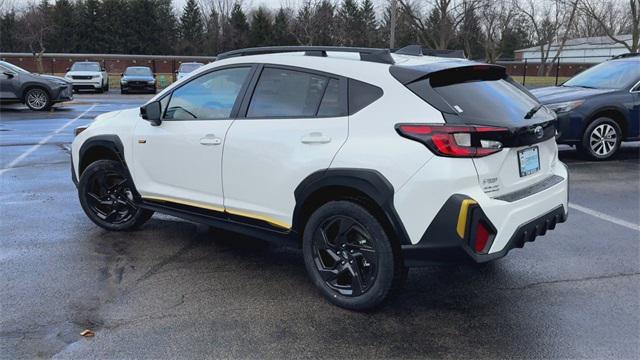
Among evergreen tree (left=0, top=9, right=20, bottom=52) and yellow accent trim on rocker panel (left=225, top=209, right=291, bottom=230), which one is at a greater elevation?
evergreen tree (left=0, top=9, right=20, bottom=52)

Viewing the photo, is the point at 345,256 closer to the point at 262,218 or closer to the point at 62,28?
the point at 262,218

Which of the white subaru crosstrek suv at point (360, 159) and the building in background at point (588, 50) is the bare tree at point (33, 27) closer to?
the building in background at point (588, 50)

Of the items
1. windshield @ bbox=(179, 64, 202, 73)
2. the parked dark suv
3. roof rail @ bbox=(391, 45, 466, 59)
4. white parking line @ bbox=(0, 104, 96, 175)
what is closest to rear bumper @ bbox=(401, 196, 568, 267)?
roof rail @ bbox=(391, 45, 466, 59)

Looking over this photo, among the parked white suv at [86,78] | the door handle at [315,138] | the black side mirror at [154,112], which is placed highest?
the parked white suv at [86,78]

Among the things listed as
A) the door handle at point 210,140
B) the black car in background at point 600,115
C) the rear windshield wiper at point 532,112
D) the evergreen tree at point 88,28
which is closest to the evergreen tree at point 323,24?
the evergreen tree at point 88,28

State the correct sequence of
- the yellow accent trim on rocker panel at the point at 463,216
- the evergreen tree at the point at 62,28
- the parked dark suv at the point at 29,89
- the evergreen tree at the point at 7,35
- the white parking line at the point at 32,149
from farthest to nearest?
the evergreen tree at the point at 62,28, the evergreen tree at the point at 7,35, the parked dark suv at the point at 29,89, the white parking line at the point at 32,149, the yellow accent trim on rocker panel at the point at 463,216

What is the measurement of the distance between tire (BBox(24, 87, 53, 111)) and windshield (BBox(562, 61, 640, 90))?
15.0 metres

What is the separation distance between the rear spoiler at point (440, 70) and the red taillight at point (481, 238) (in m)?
1.01

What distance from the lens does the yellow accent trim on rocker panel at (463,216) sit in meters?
3.26

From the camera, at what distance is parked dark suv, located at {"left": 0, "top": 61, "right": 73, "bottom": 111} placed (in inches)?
684

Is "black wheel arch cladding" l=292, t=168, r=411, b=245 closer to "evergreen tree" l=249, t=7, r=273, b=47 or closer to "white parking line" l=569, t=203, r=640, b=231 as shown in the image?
"white parking line" l=569, t=203, r=640, b=231

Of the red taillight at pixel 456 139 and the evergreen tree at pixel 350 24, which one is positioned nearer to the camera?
the red taillight at pixel 456 139

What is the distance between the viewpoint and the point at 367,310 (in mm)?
3754

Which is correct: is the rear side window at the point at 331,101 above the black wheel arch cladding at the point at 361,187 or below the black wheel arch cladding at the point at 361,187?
above
